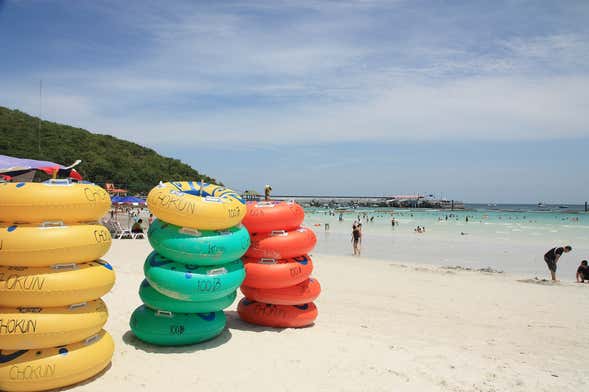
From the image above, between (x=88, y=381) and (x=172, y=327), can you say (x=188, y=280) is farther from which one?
(x=88, y=381)

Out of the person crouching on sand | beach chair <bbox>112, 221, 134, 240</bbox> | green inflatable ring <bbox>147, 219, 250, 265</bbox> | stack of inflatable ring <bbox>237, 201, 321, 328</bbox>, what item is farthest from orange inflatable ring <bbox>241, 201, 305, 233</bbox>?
beach chair <bbox>112, 221, 134, 240</bbox>

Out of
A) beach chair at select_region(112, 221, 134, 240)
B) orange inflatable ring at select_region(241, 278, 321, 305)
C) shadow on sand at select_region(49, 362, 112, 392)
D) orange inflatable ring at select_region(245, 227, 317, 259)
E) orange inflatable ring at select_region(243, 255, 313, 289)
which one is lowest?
beach chair at select_region(112, 221, 134, 240)

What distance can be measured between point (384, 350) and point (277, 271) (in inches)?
70.1

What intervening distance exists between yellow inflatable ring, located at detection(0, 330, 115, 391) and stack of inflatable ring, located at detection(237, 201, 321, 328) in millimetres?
2435

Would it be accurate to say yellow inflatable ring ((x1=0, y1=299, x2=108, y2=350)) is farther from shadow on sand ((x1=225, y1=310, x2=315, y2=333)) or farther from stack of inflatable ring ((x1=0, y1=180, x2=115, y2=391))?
shadow on sand ((x1=225, y1=310, x2=315, y2=333))

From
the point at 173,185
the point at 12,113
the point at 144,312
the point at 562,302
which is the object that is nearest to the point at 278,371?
the point at 144,312

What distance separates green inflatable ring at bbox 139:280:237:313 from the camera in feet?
17.0

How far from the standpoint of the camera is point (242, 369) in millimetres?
4723

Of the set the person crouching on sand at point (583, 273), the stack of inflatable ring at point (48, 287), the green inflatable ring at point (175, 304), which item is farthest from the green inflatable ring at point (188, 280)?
the person crouching on sand at point (583, 273)

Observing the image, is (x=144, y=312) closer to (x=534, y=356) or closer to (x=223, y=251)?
(x=223, y=251)

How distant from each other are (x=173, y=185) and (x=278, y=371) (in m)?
2.63

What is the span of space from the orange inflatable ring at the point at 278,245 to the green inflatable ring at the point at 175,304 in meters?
1.03

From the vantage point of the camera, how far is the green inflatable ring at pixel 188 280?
5051 millimetres

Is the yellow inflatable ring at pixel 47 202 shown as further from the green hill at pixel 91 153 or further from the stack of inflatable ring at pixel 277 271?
the green hill at pixel 91 153
